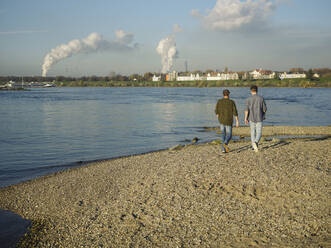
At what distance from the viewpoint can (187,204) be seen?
8117 millimetres

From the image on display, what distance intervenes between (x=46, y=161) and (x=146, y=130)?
38.9 feet

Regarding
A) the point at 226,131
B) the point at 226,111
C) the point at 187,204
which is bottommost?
the point at 187,204

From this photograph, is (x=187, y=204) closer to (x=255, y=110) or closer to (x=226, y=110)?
(x=226, y=110)

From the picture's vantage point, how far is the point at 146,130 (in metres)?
26.8

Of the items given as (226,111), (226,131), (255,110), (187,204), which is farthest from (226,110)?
(187,204)

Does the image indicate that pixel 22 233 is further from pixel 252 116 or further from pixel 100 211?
pixel 252 116

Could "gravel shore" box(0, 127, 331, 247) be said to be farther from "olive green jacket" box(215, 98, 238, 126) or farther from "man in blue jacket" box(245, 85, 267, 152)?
"olive green jacket" box(215, 98, 238, 126)

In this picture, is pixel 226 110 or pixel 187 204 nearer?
pixel 187 204

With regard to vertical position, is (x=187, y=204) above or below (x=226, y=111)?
below

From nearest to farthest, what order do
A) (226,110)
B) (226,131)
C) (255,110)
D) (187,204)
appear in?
(187,204) → (255,110) → (226,110) → (226,131)

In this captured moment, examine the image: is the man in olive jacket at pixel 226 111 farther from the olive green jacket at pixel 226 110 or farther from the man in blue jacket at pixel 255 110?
the man in blue jacket at pixel 255 110

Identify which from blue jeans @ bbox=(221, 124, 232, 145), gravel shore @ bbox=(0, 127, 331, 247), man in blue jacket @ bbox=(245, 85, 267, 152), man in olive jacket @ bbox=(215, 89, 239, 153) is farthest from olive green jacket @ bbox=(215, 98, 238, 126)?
gravel shore @ bbox=(0, 127, 331, 247)

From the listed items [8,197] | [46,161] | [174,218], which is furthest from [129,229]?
[46,161]

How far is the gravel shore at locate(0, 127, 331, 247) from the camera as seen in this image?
6.63 meters
